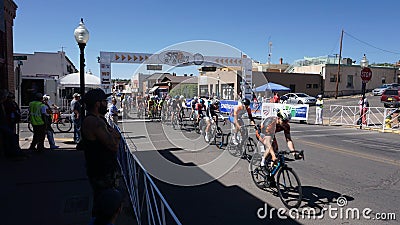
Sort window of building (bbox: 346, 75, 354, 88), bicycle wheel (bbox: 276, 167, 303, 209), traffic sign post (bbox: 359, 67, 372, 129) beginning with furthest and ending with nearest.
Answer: window of building (bbox: 346, 75, 354, 88), traffic sign post (bbox: 359, 67, 372, 129), bicycle wheel (bbox: 276, 167, 303, 209)

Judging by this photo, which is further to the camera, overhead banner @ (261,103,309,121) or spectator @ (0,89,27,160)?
overhead banner @ (261,103,309,121)

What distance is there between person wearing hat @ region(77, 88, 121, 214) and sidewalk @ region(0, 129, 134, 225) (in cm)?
113

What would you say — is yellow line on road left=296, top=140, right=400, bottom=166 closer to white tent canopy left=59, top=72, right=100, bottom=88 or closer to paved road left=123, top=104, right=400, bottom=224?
paved road left=123, top=104, right=400, bottom=224

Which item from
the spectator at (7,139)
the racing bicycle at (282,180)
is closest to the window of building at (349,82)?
the racing bicycle at (282,180)

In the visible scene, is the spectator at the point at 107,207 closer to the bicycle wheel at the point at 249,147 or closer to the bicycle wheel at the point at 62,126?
the bicycle wheel at the point at 249,147

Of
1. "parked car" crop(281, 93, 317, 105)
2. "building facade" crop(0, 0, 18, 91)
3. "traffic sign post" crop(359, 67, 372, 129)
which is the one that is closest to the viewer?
"building facade" crop(0, 0, 18, 91)

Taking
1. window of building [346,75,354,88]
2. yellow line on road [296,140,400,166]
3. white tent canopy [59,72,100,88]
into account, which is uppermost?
window of building [346,75,354,88]

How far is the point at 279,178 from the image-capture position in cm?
554

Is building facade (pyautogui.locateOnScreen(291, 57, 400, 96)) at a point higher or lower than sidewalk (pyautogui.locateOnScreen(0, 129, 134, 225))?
higher

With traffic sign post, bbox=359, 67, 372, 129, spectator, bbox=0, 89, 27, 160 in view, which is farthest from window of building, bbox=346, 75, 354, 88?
spectator, bbox=0, 89, 27, 160

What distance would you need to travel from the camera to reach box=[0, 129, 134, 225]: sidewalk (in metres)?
4.57

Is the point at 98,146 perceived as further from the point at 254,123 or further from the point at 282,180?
the point at 254,123

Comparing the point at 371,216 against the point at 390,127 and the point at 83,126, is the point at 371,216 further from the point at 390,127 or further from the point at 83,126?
the point at 390,127

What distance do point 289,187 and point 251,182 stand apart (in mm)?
1130
